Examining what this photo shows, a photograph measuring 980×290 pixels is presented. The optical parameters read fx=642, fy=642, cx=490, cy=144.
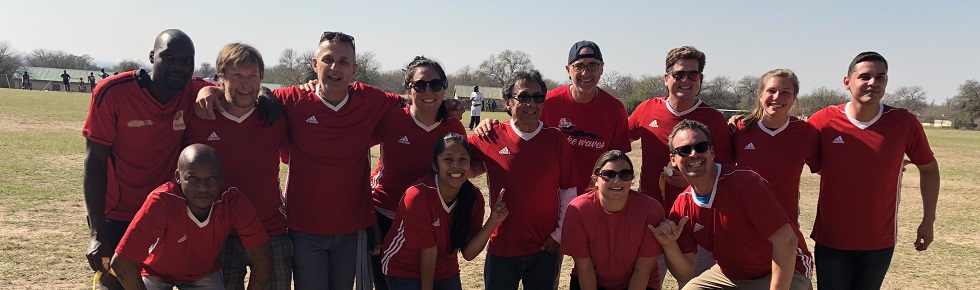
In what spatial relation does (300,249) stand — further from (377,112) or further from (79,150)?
(79,150)

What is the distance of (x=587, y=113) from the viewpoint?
519 cm

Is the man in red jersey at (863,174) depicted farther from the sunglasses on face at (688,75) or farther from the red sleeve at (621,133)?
the red sleeve at (621,133)

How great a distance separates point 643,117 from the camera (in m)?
5.32

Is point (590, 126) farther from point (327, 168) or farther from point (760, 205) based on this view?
point (327, 168)

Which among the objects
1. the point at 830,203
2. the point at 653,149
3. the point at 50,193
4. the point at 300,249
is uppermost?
the point at 653,149

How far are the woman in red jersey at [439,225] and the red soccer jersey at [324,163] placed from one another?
40 centimetres

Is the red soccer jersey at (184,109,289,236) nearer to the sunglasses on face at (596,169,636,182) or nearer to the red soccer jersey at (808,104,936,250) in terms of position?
the sunglasses on face at (596,169,636,182)

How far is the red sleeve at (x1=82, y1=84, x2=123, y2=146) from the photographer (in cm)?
414

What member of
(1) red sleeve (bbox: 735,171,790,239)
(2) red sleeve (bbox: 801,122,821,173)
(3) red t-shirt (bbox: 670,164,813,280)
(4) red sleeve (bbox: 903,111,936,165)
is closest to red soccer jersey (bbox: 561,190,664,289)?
(3) red t-shirt (bbox: 670,164,813,280)

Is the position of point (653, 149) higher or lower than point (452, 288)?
higher

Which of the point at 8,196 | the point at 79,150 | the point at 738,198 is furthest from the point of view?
the point at 79,150

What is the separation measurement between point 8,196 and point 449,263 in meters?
9.47

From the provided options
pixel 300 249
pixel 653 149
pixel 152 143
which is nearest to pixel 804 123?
pixel 653 149

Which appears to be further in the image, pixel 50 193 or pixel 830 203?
pixel 50 193
